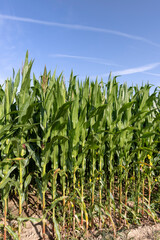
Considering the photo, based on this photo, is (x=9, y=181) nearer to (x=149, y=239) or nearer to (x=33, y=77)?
(x=33, y=77)

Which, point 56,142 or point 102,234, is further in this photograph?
point 102,234

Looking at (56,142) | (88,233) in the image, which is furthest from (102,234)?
(56,142)

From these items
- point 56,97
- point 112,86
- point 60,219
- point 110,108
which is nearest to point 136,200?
point 60,219

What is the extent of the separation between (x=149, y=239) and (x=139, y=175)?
0.76 m

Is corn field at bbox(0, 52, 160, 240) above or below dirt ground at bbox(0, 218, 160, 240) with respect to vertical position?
above

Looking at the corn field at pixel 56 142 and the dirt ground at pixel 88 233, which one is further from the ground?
the corn field at pixel 56 142

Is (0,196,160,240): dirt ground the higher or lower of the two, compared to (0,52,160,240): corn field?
lower

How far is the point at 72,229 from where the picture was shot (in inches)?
92.3

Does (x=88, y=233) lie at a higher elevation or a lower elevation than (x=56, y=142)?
lower

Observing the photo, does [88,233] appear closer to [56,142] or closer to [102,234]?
[102,234]

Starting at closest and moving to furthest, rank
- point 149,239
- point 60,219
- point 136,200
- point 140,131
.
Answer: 1. point 60,219
2. point 149,239
3. point 140,131
4. point 136,200

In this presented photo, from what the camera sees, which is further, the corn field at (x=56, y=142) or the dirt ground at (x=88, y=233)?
the dirt ground at (x=88, y=233)

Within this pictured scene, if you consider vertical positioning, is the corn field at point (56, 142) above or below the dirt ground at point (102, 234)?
above

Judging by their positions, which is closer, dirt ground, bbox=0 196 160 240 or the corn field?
the corn field
